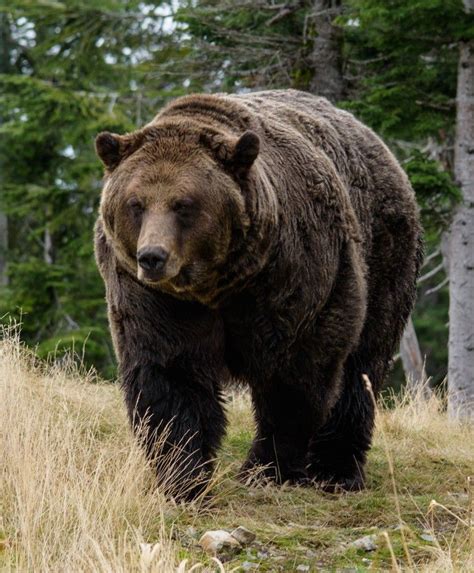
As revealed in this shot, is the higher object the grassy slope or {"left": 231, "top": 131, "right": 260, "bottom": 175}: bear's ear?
{"left": 231, "top": 131, "right": 260, "bottom": 175}: bear's ear

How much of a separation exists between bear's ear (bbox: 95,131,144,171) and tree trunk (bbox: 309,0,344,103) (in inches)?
307

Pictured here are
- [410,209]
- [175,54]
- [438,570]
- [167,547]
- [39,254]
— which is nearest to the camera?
[438,570]

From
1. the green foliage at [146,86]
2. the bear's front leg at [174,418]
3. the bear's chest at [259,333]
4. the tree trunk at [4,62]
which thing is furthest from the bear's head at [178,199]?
the tree trunk at [4,62]

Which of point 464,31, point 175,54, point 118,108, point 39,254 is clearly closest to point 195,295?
point 464,31

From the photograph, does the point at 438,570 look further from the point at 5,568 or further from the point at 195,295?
the point at 195,295

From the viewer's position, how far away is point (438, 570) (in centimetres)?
427

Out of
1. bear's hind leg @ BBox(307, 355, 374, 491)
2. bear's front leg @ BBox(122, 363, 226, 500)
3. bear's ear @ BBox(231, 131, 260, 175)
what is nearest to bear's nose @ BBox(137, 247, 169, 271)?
bear's ear @ BBox(231, 131, 260, 175)

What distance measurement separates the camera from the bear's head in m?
5.39

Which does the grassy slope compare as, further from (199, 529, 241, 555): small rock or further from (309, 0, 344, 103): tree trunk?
(309, 0, 344, 103): tree trunk

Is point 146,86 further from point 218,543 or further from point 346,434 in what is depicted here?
point 218,543

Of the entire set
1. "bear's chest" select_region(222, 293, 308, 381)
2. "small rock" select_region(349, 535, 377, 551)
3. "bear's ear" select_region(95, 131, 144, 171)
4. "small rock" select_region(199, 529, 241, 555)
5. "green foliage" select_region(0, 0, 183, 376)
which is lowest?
"green foliage" select_region(0, 0, 183, 376)

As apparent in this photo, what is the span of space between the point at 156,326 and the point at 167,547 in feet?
5.02

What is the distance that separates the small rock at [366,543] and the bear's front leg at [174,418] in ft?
3.43

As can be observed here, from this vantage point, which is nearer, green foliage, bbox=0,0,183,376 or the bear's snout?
the bear's snout
